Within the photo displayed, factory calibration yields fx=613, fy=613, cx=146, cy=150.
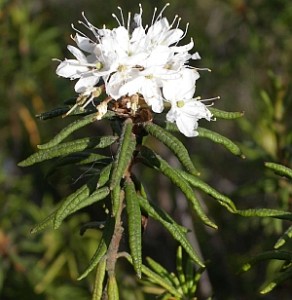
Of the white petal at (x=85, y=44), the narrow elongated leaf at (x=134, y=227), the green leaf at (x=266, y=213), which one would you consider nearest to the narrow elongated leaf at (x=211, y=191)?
the green leaf at (x=266, y=213)

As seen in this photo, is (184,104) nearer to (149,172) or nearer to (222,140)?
(222,140)

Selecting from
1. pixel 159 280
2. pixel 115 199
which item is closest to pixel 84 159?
pixel 115 199

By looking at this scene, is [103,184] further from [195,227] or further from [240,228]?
[195,227]

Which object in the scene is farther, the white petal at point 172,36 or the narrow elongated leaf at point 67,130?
the white petal at point 172,36

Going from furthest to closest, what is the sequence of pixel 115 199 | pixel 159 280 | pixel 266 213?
pixel 159 280 < pixel 266 213 < pixel 115 199

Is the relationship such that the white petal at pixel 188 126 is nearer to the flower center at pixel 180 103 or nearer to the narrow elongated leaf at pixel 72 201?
the flower center at pixel 180 103

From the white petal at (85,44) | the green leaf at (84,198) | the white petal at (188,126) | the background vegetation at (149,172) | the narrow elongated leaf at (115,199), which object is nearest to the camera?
the narrow elongated leaf at (115,199)
